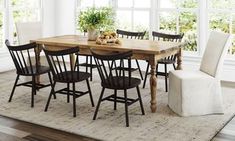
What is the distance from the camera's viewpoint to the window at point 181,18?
6.42 metres

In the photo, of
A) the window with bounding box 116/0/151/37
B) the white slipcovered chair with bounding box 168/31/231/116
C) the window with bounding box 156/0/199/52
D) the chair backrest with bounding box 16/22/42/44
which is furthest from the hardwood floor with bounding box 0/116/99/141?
the window with bounding box 116/0/151/37

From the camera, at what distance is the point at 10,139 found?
350 centimetres

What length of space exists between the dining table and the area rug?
343mm

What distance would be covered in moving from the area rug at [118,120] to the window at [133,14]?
228cm

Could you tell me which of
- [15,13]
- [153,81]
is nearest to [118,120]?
[153,81]

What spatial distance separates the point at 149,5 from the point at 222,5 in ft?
4.56

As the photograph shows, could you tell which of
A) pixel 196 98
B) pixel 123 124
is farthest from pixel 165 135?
pixel 196 98

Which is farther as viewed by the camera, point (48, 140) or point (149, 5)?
point (149, 5)

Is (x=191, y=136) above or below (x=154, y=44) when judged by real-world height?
below

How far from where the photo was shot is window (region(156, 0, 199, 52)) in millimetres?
6418

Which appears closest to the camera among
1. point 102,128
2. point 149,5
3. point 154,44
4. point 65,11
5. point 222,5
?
point 102,128

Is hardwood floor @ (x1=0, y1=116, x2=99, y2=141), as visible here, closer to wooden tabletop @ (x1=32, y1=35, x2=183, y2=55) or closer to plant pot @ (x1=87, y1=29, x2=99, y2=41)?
wooden tabletop @ (x1=32, y1=35, x2=183, y2=55)

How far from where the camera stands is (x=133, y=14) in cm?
698

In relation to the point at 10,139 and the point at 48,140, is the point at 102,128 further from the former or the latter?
the point at 10,139
